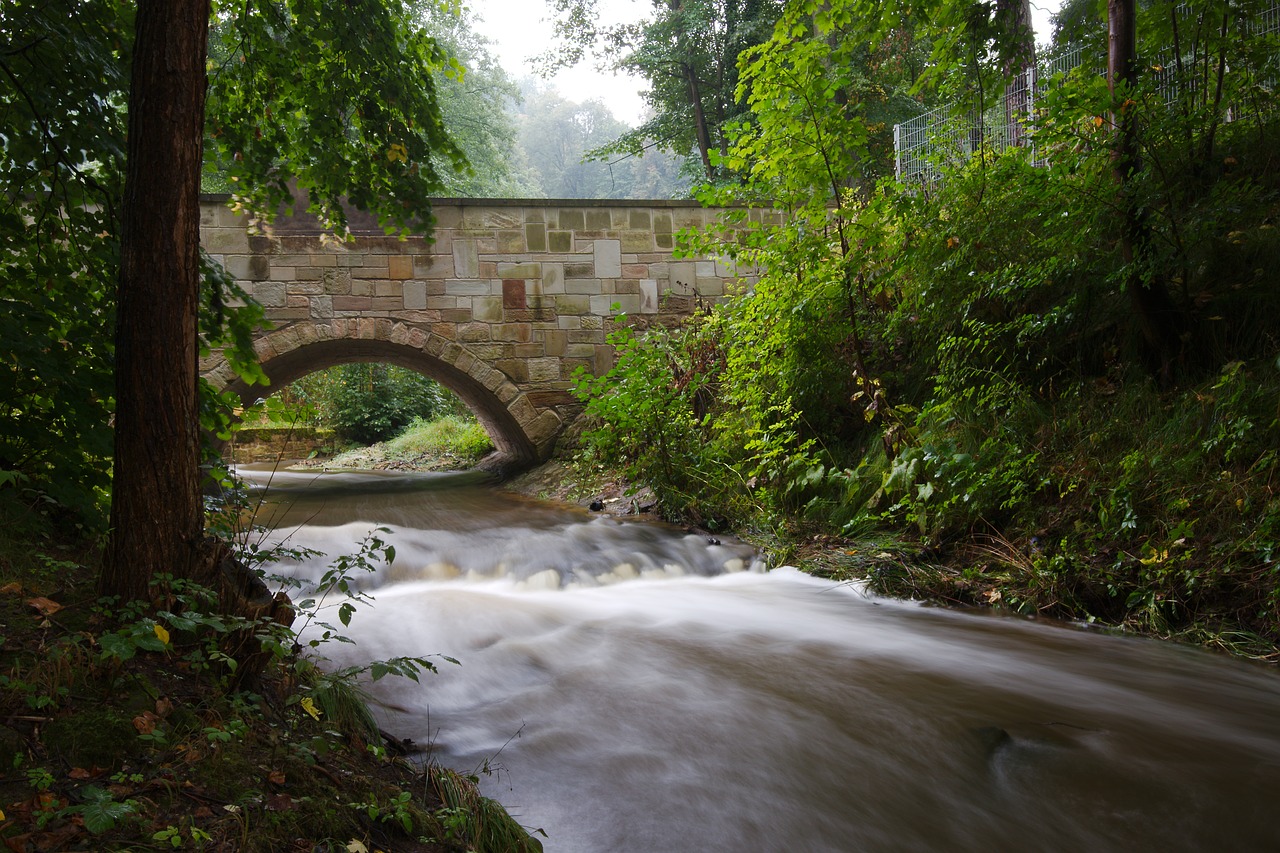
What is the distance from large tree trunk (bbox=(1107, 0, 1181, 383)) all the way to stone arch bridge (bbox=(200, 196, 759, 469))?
5408 mm

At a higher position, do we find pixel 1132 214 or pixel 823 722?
pixel 1132 214

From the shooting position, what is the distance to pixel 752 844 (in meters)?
2.03

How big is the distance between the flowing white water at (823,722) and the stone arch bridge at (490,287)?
4.66 meters

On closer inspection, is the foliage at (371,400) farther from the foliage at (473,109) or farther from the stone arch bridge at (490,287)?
the stone arch bridge at (490,287)

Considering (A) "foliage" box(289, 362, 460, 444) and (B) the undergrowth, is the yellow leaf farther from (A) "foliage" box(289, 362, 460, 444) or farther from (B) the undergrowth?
(A) "foliage" box(289, 362, 460, 444)

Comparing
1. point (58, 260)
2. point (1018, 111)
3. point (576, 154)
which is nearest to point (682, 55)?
point (1018, 111)

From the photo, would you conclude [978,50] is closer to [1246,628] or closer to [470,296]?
[1246,628]

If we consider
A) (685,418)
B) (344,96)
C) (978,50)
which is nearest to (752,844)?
(344,96)

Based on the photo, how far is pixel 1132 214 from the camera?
4078mm

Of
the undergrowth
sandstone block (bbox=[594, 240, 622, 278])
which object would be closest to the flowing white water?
the undergrowth

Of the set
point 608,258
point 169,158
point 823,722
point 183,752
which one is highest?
point 608,258

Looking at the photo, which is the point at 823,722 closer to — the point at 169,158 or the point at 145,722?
the point at 145,722

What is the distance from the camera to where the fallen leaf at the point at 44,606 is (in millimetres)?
1998

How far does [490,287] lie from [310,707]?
7333 mm
